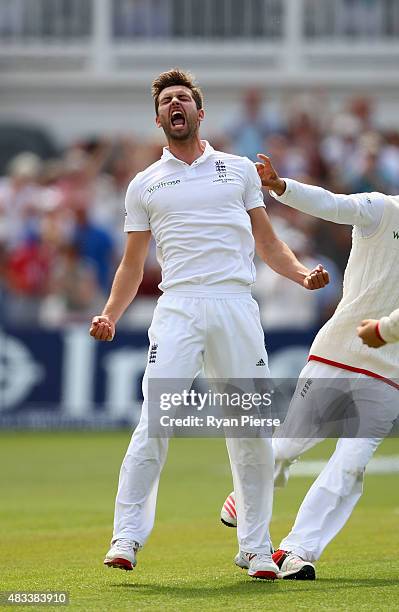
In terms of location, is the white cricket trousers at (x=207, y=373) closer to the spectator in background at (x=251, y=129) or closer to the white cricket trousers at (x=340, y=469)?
the white cricket trousers at (x=340, y=469)

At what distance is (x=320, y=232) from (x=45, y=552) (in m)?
11.2

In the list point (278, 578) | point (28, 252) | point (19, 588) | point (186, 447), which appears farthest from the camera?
point (28, 252)

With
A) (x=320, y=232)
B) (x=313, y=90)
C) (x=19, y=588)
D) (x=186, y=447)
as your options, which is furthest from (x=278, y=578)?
(x=313, y=90)

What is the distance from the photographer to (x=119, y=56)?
2611 centimetres

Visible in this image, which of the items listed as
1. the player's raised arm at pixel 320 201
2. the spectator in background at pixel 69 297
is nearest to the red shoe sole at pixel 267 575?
the player's raised arm at pixel 320 201

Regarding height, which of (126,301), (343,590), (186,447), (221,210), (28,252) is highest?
(221,210)

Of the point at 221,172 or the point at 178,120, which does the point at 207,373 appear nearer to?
the point at 221,172

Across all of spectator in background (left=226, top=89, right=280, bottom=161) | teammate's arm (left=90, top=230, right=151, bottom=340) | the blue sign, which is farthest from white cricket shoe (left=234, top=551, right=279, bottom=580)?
spectator in background (left=226, top=89, right=280, bottom=161)

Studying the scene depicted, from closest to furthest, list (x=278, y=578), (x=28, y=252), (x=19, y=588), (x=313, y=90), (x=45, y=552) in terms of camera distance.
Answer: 1. (x=19, y=588)
2. (x=278, y=578)
3. (x=45, y=552)
4. (x=28, y=252)
5. (x=313, y=90)

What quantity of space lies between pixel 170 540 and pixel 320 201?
3160 millimetres

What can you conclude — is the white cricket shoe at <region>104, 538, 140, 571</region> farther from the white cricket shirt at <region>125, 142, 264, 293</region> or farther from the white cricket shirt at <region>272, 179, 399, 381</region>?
the white cricket shirt at <region>272, 179, 399, 381</region>

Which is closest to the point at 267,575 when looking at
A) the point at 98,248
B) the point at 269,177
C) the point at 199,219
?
the point at 199,219

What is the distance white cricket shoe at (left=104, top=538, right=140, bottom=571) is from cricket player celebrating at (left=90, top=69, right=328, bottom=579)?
0.7 inches

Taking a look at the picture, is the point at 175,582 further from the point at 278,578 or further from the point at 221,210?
the point at 221,210
